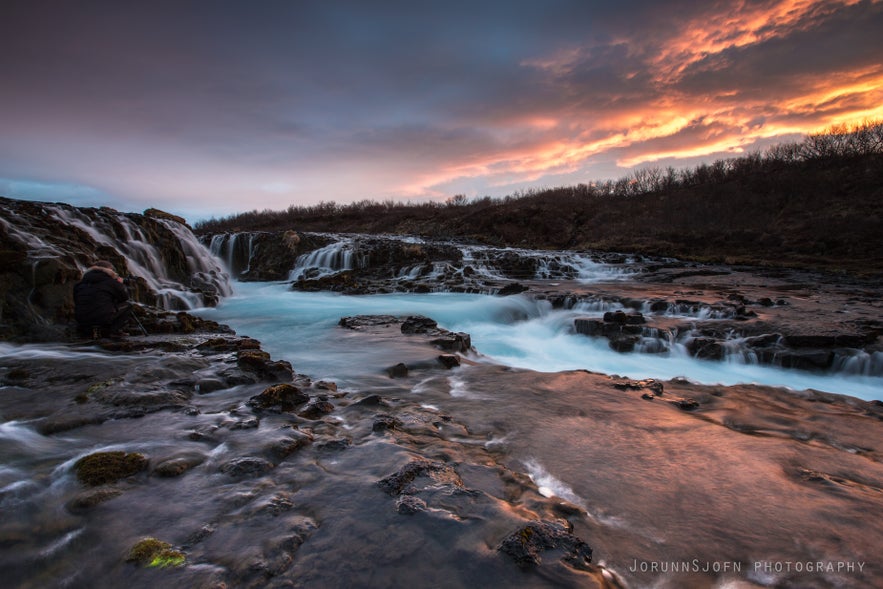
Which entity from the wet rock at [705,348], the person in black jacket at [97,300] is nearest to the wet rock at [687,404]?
the wet rock at [705,348]

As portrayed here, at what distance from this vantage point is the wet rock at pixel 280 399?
14.9 feet

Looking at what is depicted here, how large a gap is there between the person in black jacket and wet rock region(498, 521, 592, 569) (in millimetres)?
8094

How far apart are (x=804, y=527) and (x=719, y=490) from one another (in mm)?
531

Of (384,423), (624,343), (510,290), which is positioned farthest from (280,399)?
(510,290)

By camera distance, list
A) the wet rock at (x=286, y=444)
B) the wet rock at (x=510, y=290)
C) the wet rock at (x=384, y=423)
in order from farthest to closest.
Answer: the wet rock at (x=510, y=290), the wet rock at (x=384, y=423), the wet rock at (x=286, y=444)

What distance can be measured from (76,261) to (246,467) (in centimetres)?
800

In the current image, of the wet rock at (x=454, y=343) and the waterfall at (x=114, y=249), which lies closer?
the waterfall at (x=114, y=249)

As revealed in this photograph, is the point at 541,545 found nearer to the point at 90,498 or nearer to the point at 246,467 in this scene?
the point at 246,467

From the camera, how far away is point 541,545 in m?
2.39

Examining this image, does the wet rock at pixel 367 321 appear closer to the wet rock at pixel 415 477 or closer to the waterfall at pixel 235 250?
the wet rock at pixel 415 477

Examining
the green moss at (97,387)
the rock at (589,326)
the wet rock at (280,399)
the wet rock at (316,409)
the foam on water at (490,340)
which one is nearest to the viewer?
the wet rock at (316,409)

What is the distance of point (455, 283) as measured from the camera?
17562 mm

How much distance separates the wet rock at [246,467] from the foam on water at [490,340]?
9.32ft

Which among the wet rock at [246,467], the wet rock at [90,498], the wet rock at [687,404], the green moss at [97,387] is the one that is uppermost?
the green moss at [97,387]
